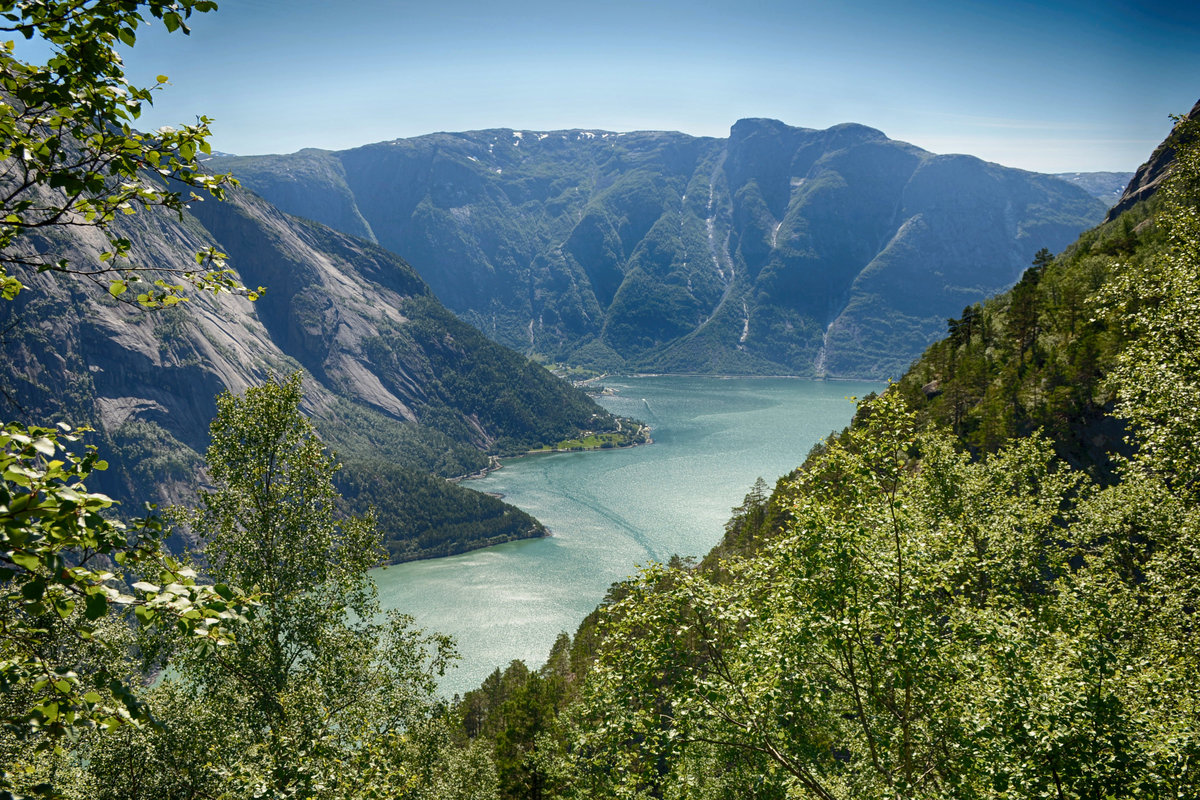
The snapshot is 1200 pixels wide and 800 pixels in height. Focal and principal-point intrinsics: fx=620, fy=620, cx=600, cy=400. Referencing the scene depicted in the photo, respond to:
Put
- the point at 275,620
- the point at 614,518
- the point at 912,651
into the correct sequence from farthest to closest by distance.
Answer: the point at 614,518 < the point at 275,620 < the point at 912,651

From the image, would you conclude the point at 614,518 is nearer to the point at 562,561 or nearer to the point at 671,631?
the point at 562,561

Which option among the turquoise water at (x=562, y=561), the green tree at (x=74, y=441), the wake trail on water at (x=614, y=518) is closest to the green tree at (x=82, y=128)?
the green tree at (x=74, y=441)

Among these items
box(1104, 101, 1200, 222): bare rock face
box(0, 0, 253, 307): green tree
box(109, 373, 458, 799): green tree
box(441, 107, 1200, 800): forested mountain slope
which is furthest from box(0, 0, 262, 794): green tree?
box(1104, 101, 1200, 222): bare rock face

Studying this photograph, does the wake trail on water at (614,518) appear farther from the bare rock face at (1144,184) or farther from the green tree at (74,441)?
the green tree at (74,441)

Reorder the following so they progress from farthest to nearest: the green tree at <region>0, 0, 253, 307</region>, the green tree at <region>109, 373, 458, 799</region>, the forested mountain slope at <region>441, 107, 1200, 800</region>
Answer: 1. the green tree at <region>109, 373, 458, 799</region>
2. the forested mountain slope at <region>441, 107, 1200, 800</region>
3. the green tree at <region>0, 0, 253, 307</region>

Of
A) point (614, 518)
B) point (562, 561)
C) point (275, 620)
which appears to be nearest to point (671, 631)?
point (275, 620)

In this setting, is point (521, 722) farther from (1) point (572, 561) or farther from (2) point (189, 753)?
(1) point (572, 561)

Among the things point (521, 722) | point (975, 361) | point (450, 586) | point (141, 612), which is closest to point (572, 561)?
point (450, 586)

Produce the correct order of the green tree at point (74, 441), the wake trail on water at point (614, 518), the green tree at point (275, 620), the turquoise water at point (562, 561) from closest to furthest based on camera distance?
the green tree at point (74, 441)
the green tree at point (275, 620)
the turquoise water at point (562, 561)
the wake trail on water at point (614, 518)

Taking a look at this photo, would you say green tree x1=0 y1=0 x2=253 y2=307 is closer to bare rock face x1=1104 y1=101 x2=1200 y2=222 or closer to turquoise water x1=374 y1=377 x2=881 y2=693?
turquoise water x1=374 y1=377 x2=881 y2=693

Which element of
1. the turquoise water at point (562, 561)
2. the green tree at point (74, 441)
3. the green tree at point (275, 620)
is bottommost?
the turquoise water at point (562, 561)

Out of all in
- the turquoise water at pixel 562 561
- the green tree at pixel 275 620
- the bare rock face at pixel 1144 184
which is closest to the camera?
the green tree at pixel 275 620
